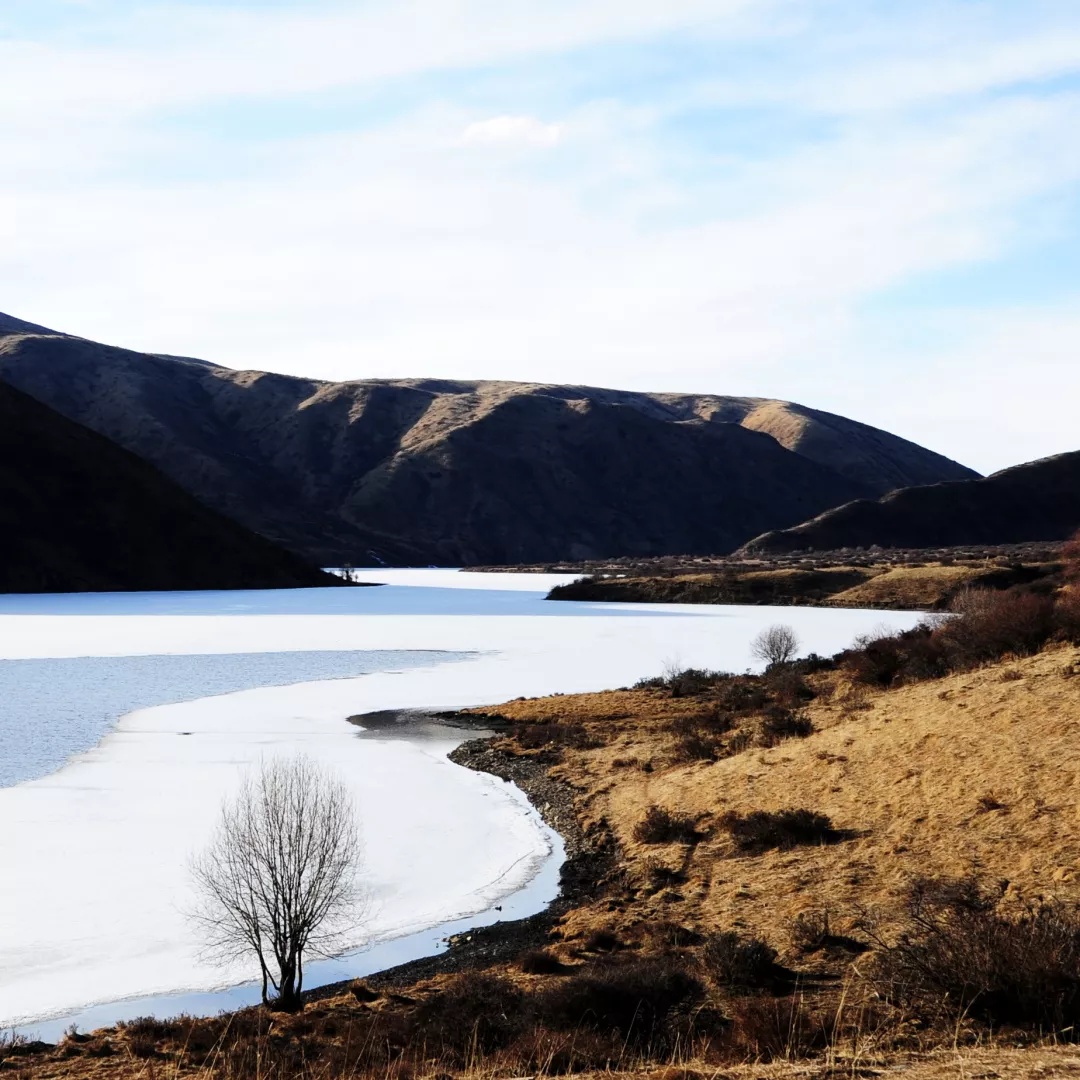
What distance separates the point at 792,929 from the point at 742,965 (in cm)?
201

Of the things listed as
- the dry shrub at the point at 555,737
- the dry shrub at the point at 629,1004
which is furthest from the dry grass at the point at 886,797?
the dry shrub at the point at 629,1004

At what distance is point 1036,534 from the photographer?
7475 inches

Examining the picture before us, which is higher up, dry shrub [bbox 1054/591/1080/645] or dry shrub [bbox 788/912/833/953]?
dry shrub [bbox 1054/591/1080/645]

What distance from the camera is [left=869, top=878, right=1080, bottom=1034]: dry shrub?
9711 mm

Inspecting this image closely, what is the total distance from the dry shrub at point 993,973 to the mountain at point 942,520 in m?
153

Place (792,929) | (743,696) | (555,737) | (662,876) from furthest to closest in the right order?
(743,696)
(555,737)
(662,876)
(792,929)

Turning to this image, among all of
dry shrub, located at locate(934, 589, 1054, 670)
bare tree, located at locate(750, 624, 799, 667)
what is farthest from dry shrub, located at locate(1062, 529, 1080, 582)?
bare tree, located at locate(750, 624, 799, 667)

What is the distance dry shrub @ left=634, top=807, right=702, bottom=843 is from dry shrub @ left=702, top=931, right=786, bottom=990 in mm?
6997

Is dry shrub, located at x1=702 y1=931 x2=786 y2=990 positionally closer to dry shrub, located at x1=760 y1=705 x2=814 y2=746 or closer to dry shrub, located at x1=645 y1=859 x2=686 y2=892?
dry shrub, located at x1=645 y1=859 x2=686 y2=892

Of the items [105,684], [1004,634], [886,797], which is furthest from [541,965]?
[105,684]

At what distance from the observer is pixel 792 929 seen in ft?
48.1

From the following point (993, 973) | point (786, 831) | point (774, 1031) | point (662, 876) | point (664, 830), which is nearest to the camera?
point (993, 973)

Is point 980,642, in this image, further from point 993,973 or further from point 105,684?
point 105,684

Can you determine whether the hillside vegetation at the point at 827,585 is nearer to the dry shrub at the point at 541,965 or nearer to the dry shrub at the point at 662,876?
the dry shrub at the point at 662,876
